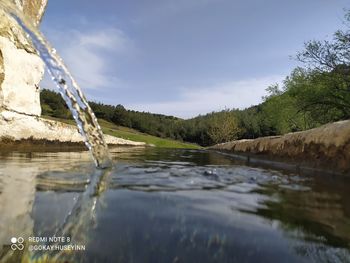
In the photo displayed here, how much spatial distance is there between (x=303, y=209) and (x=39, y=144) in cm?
1309

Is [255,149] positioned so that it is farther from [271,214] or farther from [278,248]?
[278,248]

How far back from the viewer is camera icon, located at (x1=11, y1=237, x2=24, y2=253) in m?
1.83

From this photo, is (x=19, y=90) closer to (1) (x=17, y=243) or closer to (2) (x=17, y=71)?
(2) (x=17, y=71)

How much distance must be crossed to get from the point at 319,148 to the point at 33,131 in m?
11.0

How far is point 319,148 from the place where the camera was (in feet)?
26.7

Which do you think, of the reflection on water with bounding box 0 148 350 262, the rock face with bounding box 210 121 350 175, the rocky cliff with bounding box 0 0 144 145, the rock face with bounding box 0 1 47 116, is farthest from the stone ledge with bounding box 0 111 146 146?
the rock face with bounding box 210 121 350 175

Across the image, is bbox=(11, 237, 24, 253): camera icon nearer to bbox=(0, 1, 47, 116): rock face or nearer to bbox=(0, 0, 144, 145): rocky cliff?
bbox=(0, 0, 144, 145): rocky cliff

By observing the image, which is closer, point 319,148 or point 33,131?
point 319,148

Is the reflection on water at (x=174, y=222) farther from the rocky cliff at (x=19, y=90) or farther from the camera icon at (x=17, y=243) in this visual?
the rocky cliff at (x=19, y=90)

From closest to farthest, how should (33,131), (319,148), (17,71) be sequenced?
(319,148), (17,71), (33,131)

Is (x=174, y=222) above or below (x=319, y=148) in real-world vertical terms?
below

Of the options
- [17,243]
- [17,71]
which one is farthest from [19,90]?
[17,243]

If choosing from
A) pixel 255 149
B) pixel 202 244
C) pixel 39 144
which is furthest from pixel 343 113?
pixel 202 244

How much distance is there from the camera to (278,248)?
6.73 ft
